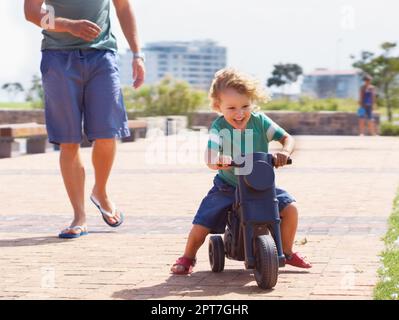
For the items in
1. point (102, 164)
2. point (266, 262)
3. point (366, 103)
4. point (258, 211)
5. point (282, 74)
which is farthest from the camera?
point (282, 74)

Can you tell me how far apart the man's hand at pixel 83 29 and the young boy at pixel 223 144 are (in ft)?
4.27

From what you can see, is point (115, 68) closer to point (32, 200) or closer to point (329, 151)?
point (32, 200)

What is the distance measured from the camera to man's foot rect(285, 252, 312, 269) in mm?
5023

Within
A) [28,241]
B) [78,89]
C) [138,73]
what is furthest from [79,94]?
[28,241]

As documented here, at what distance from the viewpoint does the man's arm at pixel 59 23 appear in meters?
5.98

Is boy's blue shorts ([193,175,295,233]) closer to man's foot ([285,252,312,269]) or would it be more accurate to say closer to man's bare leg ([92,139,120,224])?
man's foot ([285,252,312,269])

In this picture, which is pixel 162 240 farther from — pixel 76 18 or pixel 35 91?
pixel 35 91

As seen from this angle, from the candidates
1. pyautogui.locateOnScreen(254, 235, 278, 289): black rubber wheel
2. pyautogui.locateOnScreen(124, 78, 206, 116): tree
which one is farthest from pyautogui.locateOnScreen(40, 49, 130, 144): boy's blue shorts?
pyautogui.locateOnScreen(124, 78, 206, 116): tree

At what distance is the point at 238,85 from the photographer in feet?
16.0

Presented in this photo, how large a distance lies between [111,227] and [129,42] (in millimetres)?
1261

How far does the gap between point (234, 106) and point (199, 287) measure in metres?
0.91

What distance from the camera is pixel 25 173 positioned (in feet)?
38.9

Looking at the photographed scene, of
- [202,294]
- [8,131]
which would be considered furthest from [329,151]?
[202,294]

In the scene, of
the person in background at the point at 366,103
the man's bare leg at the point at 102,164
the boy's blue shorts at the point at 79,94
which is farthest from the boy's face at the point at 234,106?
the person in background at the point at 366,103
